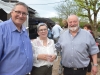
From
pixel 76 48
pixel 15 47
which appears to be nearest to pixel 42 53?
pixel 76 48

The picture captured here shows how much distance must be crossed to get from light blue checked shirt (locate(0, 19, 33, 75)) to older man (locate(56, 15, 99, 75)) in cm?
97

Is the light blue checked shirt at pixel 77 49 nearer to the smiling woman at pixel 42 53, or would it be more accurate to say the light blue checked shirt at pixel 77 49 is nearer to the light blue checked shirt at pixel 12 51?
the smiling woman at pixel 42 53

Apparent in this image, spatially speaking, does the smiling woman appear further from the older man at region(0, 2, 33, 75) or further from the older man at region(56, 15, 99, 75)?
the older man at region(0, 2, 33, 75)

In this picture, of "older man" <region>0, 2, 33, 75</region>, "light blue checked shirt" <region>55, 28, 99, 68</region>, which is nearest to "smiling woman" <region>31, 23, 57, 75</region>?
"light blue checked shirt" <region>55, 28, 99, 68</region>

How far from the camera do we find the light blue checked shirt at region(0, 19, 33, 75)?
2051mm

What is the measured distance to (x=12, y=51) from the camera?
2.07 meters

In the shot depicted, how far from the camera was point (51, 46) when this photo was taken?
3.00 meters

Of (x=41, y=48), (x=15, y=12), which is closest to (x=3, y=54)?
(x=15, y=12)

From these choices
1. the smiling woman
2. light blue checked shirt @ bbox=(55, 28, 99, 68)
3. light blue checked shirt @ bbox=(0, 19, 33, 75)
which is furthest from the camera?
light blue checked shirt @ bbox=(55, 28, 99, 68)

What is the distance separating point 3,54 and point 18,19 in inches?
16.9

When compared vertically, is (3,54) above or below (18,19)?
below

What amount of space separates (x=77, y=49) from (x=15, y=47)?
122 cm

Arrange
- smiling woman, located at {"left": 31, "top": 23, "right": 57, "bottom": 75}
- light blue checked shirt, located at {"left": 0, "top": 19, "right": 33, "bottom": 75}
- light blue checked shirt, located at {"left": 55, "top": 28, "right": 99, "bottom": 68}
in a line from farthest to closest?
1. light blue checked shirt, located at {"left": 55, "top": 28, "right": 99, "bottom": 68}
2. smiling woman, located at {"left": 31, "top": 23, "right": 57, "bottom": 75}
3. light blue checked shirt, located at {"left": 0, "top": 19, "right": 33, "bottom": 75}

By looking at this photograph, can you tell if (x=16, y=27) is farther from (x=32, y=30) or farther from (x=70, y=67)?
(x=32, y=30)
